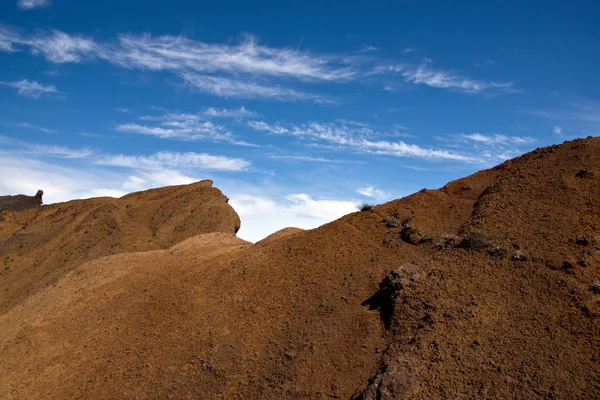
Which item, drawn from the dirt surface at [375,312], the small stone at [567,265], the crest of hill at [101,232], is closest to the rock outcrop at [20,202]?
the crest of hill at [101,232]

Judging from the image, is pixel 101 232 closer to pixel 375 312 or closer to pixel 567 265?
pixel 375 312

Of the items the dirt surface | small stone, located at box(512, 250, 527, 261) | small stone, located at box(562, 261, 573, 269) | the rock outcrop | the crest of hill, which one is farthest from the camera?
the rock outcrop

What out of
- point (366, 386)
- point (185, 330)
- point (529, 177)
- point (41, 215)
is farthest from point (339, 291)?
point (41, 215)

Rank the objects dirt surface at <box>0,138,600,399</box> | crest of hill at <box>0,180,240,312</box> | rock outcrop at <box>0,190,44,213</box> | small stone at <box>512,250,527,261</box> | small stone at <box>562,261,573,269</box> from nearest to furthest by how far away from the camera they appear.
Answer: dirt surface at <box>0,138,600,399</box>
small stone at <box>562,261,573,269</box>
small stone at <box>512,250,527,261</box>
crest of hill at <box>0,180,240,312</box>
rock outcrop at <box>0,190,44,213</box>

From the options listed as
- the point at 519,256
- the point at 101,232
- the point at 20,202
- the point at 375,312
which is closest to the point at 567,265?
the point at 519,256

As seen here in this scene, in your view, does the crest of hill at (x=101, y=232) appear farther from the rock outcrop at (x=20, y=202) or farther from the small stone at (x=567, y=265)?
the small stone at (x=567, y=265)

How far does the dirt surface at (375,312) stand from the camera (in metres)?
9.00

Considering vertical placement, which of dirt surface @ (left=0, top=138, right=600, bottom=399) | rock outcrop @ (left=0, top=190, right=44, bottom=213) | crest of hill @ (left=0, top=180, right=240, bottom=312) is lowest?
dirt surface @ (left=0, top=138, right=600, bottom=399)

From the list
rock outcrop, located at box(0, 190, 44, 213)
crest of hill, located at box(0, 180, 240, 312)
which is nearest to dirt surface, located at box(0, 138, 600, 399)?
crest of hill, located at box(0, 180, 240, 312)

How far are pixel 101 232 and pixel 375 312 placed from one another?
30560mm

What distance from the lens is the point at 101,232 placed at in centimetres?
3650

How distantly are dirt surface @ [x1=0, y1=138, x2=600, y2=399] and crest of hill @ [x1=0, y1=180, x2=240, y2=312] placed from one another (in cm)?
1517

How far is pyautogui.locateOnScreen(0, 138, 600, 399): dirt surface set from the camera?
9.00m

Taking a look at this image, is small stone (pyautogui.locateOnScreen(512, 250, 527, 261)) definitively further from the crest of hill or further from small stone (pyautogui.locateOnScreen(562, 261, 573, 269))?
the crest of hill
